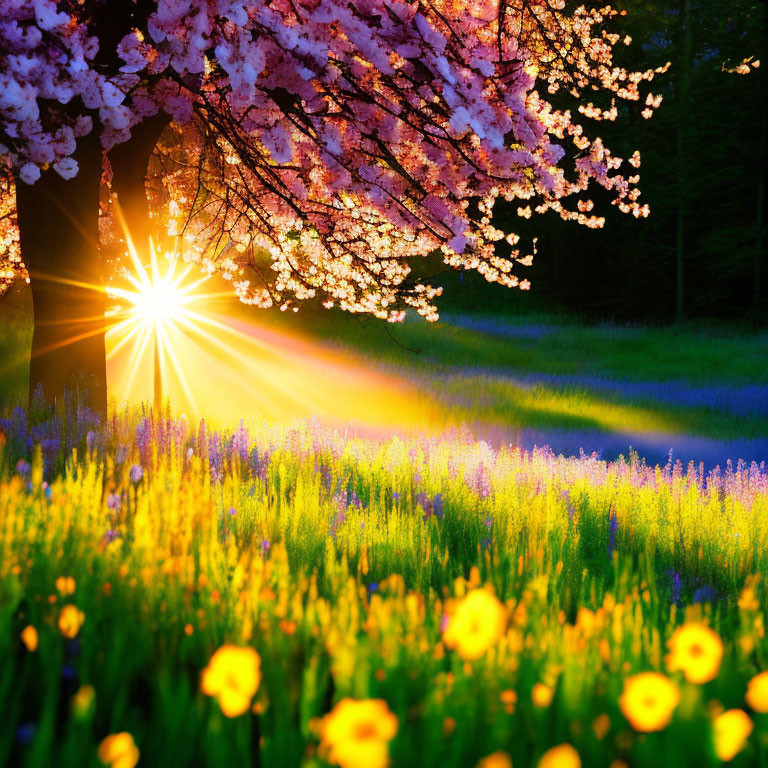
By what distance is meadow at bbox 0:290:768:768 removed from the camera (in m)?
1.44

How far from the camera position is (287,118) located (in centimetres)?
477

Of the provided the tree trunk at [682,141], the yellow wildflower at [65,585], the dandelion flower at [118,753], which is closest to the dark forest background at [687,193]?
the tree trunk at [682,141]

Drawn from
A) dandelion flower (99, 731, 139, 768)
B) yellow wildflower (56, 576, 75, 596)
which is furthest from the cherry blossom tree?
dandelion flower (99, 731, 139, 768)

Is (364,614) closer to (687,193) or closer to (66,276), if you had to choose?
(66,276)

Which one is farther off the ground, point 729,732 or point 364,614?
point 729,732

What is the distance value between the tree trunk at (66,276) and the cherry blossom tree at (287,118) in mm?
15

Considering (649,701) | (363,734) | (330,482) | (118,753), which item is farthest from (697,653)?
(330,482)

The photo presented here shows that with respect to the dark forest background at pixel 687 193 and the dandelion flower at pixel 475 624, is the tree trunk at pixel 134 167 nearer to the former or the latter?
the dandelion flower at pixel 475 624

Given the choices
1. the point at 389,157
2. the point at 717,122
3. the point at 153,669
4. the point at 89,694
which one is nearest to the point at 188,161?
the point at 389,157

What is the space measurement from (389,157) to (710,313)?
32000mm

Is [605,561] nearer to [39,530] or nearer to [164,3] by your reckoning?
[39,530]

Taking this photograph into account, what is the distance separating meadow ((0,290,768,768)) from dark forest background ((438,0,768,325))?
2521cm

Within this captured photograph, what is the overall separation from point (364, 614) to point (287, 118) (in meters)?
3.51

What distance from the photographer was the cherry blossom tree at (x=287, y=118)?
3.89 meters
